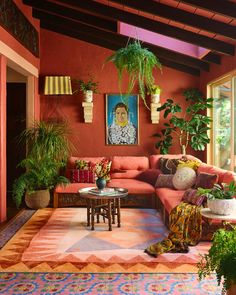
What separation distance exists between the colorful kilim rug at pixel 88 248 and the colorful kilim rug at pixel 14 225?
83 mm

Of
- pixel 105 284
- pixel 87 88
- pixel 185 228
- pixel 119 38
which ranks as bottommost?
pixel 105 284

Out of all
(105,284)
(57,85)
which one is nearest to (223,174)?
(105,284)

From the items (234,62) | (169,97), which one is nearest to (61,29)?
(169,97)

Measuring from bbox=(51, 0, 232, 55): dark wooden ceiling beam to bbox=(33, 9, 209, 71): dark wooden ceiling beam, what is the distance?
122 cm

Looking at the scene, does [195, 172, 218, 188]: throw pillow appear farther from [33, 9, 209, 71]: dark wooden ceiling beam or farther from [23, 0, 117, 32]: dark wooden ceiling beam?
[23, 0, 117, 32]: dark wooden ceiling beam

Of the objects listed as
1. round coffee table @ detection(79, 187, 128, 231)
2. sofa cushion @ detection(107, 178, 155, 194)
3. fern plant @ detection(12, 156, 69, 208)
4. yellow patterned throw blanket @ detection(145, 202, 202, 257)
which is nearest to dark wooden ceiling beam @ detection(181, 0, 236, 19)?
yellow patterned throw blanket @ detection(145, 202, 202, 257)

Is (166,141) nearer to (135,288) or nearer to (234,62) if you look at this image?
(234,62)

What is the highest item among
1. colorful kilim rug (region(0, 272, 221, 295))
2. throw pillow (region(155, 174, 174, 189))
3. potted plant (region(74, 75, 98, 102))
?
potted plant (region(74, 75, 98, 102))

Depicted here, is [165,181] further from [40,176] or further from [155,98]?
[40,176]

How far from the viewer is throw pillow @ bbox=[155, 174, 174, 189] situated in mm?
5852

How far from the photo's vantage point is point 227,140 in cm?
607

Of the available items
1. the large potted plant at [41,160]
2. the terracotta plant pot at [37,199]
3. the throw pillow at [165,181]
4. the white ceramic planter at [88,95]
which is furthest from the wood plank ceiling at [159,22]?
the terracotta plant pot at [37,199]

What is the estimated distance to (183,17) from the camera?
462 cm

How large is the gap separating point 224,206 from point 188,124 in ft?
12.2
